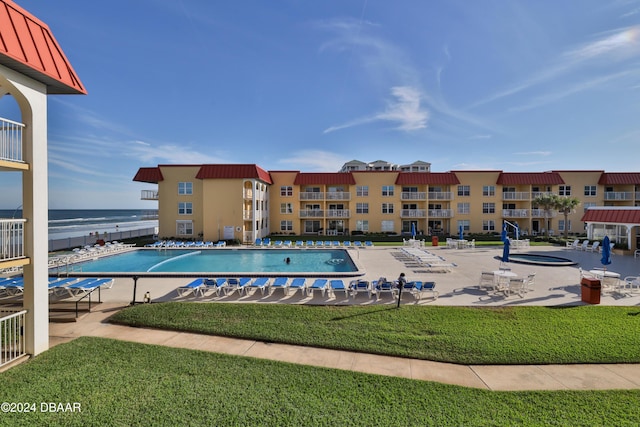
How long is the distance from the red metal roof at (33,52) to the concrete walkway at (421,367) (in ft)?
22.3

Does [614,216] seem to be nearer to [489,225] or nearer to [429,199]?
[489,225]

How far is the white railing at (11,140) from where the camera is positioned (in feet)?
22.5

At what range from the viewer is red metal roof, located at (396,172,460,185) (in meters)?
37.5

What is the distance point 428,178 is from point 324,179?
13045 mm

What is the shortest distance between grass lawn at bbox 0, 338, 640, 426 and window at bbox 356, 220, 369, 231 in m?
32.0

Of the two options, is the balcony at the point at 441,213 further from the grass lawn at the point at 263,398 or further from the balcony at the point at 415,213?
the grass lawn at the point at 263,398

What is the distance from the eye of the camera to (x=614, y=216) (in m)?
25.0

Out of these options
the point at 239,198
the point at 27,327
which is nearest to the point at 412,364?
the point at 27,327

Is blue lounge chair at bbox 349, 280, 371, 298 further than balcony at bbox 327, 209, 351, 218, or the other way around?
balcony at bbox 327, 209, 351, 218

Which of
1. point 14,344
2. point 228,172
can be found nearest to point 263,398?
point 14,344

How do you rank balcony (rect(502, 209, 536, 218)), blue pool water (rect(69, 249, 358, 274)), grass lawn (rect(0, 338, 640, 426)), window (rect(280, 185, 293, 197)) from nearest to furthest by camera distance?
1. grass lawn (rect(0, 338, 640, 426))
2. blue pool water (rect(69, 249, 358, 274))
3. balcony (rect(502, 209, 536, 218))
4. window (rect(280, 185, 293, 197))

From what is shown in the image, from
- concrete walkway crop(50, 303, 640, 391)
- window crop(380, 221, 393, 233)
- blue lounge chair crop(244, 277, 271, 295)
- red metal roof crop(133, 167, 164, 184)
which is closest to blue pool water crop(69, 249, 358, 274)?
blue lounge chair crop(244, 277, 271, 295)

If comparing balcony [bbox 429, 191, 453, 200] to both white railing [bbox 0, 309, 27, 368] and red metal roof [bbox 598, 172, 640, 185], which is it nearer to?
red metal roof [bbox 598, 172, 640, 185]

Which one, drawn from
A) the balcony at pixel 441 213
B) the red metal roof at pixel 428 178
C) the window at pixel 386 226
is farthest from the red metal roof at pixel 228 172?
the balcony at pixel 441 213
